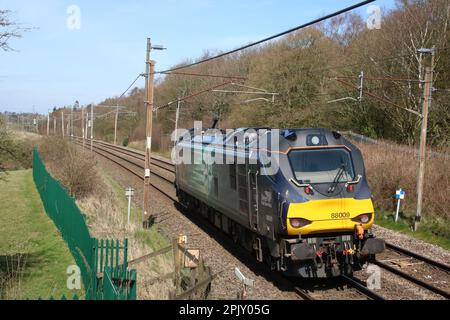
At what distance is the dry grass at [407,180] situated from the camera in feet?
57.4

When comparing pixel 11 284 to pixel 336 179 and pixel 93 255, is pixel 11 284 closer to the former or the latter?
pixel 93 255

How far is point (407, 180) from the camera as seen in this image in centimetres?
1953

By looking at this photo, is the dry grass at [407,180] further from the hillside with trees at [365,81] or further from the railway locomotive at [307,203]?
the railway locomotive at [307,203]

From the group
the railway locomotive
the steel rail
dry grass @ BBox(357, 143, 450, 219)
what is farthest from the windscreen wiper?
dry grass @ BBox(357, 143, 450, 219)

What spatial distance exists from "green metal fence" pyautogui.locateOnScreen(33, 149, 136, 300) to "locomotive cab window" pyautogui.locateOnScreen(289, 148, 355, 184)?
372cm

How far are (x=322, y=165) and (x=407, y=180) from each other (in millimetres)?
10681

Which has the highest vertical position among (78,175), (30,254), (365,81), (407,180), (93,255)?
(365,81)

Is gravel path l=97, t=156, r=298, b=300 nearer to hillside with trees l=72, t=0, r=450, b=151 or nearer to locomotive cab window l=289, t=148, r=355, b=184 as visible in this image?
locomotive cab window l=289, t=148, r=355, b=184

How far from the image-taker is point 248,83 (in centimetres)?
4109

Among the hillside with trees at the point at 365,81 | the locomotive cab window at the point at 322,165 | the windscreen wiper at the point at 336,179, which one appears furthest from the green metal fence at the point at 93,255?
the hillside with trees at the point at 365,81

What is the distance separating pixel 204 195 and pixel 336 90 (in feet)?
73.9

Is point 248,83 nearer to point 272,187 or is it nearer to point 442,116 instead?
point 442,116

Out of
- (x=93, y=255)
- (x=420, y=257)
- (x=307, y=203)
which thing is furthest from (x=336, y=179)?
(x=93, y=255)
